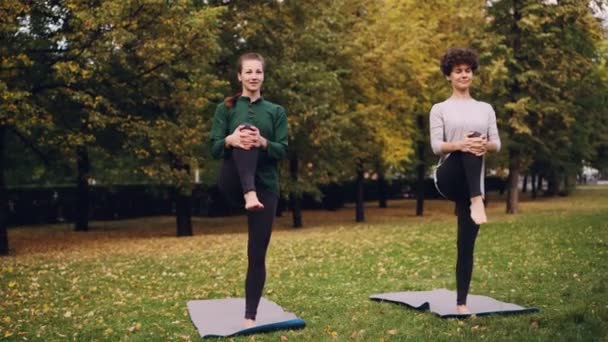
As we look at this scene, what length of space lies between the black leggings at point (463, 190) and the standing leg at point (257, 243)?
186 cm

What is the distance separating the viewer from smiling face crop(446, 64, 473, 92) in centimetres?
730

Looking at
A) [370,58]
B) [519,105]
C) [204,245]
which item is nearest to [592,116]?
[519,105]

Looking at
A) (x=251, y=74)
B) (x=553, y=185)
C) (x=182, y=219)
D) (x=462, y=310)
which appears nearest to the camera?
(x=251, y=74)

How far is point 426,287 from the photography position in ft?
31.8

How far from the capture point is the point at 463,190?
7258 mm

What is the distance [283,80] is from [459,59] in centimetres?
1658

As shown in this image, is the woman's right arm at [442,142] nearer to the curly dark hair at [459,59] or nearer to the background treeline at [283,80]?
the curly dark hair at [459,59]

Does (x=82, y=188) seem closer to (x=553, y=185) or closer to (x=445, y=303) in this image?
(x=445, y=303)

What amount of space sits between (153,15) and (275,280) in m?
10.3

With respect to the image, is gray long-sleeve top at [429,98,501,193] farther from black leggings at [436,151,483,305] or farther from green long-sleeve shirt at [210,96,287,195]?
green long-sleeve shirt at [210,96,287,195]

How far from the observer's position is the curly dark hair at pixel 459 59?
732 cm

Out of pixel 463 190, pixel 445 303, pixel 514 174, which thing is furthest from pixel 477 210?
pixel 514 174

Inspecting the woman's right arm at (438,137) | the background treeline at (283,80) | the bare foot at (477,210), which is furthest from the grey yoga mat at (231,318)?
the background treeline at (283,80)

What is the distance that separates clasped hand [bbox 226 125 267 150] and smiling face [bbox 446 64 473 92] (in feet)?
7.45
